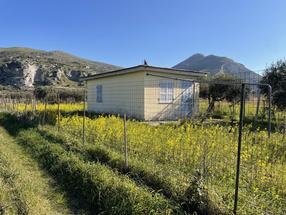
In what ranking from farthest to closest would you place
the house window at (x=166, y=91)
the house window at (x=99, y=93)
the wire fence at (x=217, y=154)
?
the house window at (x=99, y=93) → the house window at (x=166, y=91) → the wire fence at (x=217, y=154)

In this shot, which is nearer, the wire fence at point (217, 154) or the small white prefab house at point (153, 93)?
the wire fence at point (217, 154)

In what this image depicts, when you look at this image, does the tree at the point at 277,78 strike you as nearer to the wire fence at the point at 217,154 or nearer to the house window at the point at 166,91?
the house window at the point at 166,91

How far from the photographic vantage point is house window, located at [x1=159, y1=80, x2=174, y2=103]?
14.3 m

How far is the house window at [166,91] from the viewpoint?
14.3 m

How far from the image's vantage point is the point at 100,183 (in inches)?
178

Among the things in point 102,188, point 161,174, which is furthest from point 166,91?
point 102,188

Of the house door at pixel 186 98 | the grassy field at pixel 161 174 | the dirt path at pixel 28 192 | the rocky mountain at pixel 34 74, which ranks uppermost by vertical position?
the rocky mountain at pixel 34 74

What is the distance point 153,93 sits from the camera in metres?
14.0

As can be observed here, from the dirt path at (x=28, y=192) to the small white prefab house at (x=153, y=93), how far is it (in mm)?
8370

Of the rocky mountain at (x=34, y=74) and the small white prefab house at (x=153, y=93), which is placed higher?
the rocky mountain at (x=34, y=74)

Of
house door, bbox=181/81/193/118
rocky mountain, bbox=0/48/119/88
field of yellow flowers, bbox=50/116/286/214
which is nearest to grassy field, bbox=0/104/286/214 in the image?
field of yellow flowers, bbox=50/116/286/214

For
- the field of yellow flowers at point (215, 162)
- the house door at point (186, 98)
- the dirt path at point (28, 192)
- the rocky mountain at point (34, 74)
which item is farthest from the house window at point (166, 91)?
the rocky mountain at point (34, 74)

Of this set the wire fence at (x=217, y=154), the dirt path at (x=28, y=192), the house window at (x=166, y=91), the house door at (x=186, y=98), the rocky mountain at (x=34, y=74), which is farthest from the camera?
the rocky mountain at (x=34, y=74)

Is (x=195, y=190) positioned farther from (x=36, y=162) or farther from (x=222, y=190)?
(x=36, y=162)
